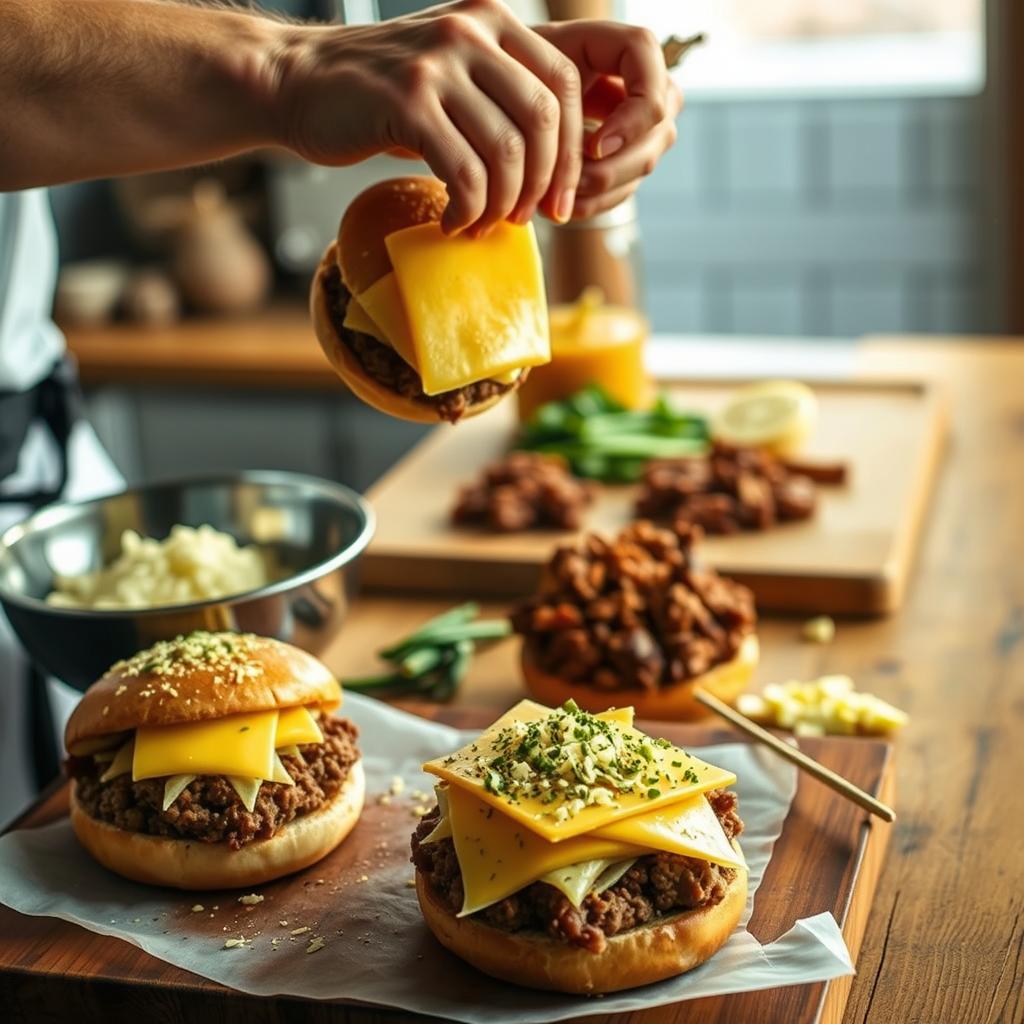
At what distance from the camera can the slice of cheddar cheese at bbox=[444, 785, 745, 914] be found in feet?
4.25

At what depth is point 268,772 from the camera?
58.4 inches

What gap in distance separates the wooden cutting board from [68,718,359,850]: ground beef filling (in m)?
0.81

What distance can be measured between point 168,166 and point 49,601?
2.36 feet

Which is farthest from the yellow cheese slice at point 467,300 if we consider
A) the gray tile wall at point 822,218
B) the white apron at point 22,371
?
the gray tile wall at point 822,218

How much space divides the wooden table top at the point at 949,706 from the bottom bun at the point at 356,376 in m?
0.57

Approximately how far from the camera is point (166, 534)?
214 centimetres

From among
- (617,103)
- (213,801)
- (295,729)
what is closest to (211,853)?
(213,801)

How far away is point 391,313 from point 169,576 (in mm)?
641

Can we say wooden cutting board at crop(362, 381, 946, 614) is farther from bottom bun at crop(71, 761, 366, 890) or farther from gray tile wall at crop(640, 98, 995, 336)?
gray tile wall at crop(640, 98, 995, 336)

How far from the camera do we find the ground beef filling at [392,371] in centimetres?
153

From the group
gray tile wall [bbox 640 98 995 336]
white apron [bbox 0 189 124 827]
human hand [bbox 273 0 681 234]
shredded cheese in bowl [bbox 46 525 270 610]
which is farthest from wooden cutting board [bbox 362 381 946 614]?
gray tile wall [bbox 640 98 995 336]

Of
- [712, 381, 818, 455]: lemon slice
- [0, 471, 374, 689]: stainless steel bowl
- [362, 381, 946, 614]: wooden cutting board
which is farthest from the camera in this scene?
[712, 381, 818, 455]: lemon slice

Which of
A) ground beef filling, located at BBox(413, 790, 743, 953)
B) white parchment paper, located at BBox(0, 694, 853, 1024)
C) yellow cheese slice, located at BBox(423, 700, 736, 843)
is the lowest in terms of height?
white parchment paper, located at BBox(0, 694, 853, 1024)

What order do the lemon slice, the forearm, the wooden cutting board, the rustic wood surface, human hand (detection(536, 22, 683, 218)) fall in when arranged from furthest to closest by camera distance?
the rustic wood surface < the lemon slice < the wooden cutting board < human hand (detection(536, 22, 683, 218)) < the forearm
